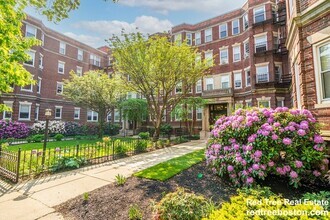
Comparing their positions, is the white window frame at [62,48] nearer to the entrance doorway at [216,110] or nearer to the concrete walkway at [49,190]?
the entrance doorway at [216,110]

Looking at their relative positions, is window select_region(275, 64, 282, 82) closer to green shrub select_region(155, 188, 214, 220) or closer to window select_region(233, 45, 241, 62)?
window select_region(233, 45, 241, 62)

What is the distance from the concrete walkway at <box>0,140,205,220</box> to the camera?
3981 millimetres

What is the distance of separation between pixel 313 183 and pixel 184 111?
14259mm

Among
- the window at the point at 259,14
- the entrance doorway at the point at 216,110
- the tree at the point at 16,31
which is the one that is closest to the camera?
the tree at the point at 16,31

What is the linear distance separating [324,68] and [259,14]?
54.9ft

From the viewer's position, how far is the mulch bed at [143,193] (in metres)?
3.97

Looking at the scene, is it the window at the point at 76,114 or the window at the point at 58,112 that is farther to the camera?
the window at the point at 76,114

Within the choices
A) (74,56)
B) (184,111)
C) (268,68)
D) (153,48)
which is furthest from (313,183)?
(74,56)

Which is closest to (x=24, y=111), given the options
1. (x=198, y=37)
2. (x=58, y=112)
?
(x=58, y=112)

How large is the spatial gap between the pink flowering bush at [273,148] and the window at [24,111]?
24.8 meters

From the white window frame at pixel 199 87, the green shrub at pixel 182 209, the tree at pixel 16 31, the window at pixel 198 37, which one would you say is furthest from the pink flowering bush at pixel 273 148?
the window at pixel 198 37

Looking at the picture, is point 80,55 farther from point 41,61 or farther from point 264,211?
point 264,211

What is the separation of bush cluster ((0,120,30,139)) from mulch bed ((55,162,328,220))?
17964mm

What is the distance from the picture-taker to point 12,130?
57.4 ft
